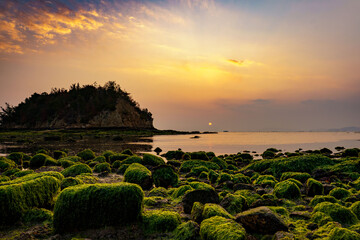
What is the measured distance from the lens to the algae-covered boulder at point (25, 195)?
509cm

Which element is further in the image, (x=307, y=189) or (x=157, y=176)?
(x=157, y=176)

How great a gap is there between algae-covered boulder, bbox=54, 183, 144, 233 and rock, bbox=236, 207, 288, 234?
2.35m

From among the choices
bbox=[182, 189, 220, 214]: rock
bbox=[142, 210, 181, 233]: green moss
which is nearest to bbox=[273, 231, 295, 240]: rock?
bbox=[142, 210, 181, 233]: green moss

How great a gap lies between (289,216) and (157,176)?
5.15 metres

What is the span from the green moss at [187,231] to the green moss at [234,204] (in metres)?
1.48

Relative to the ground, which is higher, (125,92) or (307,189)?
(125,92)

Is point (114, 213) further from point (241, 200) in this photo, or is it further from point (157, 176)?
point (157, 176)

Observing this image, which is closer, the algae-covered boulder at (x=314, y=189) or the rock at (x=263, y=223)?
the rock at (x=263, y=223)

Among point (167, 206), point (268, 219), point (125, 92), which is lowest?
point (167, 206)

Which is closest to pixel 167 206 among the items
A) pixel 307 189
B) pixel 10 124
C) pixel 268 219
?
pixel 268 219

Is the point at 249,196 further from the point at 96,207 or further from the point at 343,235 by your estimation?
the point at 96,207

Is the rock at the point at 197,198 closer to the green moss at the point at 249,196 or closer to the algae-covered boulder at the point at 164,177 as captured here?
the green moss at the point at 249,196

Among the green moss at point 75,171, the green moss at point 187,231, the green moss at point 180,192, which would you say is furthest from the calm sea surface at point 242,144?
the green moss at point 187,231

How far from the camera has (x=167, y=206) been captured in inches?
259
